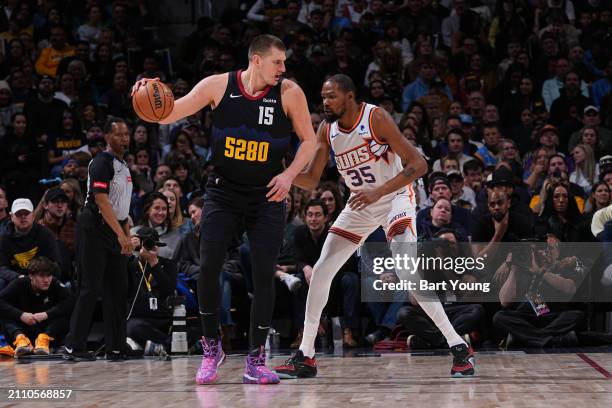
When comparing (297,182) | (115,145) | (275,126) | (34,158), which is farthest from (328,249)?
(34,158)

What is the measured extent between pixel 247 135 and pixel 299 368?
5.23 ft

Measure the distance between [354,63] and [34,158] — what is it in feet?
14.8

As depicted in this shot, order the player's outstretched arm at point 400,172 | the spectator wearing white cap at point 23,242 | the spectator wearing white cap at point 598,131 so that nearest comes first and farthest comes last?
the player's outstretched arm at point 400,172, the spectator wearing white cap at point 23,242, the spectator wearing white cap at point 598,131

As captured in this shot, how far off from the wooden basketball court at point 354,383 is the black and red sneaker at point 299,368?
115mm

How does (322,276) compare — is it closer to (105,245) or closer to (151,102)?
(151,102)

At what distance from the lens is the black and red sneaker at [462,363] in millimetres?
6359

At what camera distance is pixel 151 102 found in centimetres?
579

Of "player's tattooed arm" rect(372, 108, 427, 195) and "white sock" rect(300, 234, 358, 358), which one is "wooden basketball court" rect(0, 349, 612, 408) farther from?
"player's tattooed arm" rect(372, 108, 427, 195)

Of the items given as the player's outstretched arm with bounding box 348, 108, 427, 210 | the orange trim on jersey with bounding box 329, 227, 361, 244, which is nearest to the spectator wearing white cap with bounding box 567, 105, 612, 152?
the player's outstretched arm with bounding box 348, 108, 427, 210

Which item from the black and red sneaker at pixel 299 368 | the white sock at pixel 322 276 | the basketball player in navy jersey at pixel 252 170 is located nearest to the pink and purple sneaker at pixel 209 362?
the basketball player in navy jersey at pixel 252 170

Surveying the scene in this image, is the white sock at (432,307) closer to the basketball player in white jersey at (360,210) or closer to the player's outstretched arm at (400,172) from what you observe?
the basketball player in white jersey at (360,210)

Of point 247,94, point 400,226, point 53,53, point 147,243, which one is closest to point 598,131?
point 147,243

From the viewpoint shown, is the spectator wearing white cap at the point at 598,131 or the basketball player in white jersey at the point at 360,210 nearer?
the basketball player in white jersey at the point at 360,210

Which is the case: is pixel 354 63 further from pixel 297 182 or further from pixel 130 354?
pixel 297 182
